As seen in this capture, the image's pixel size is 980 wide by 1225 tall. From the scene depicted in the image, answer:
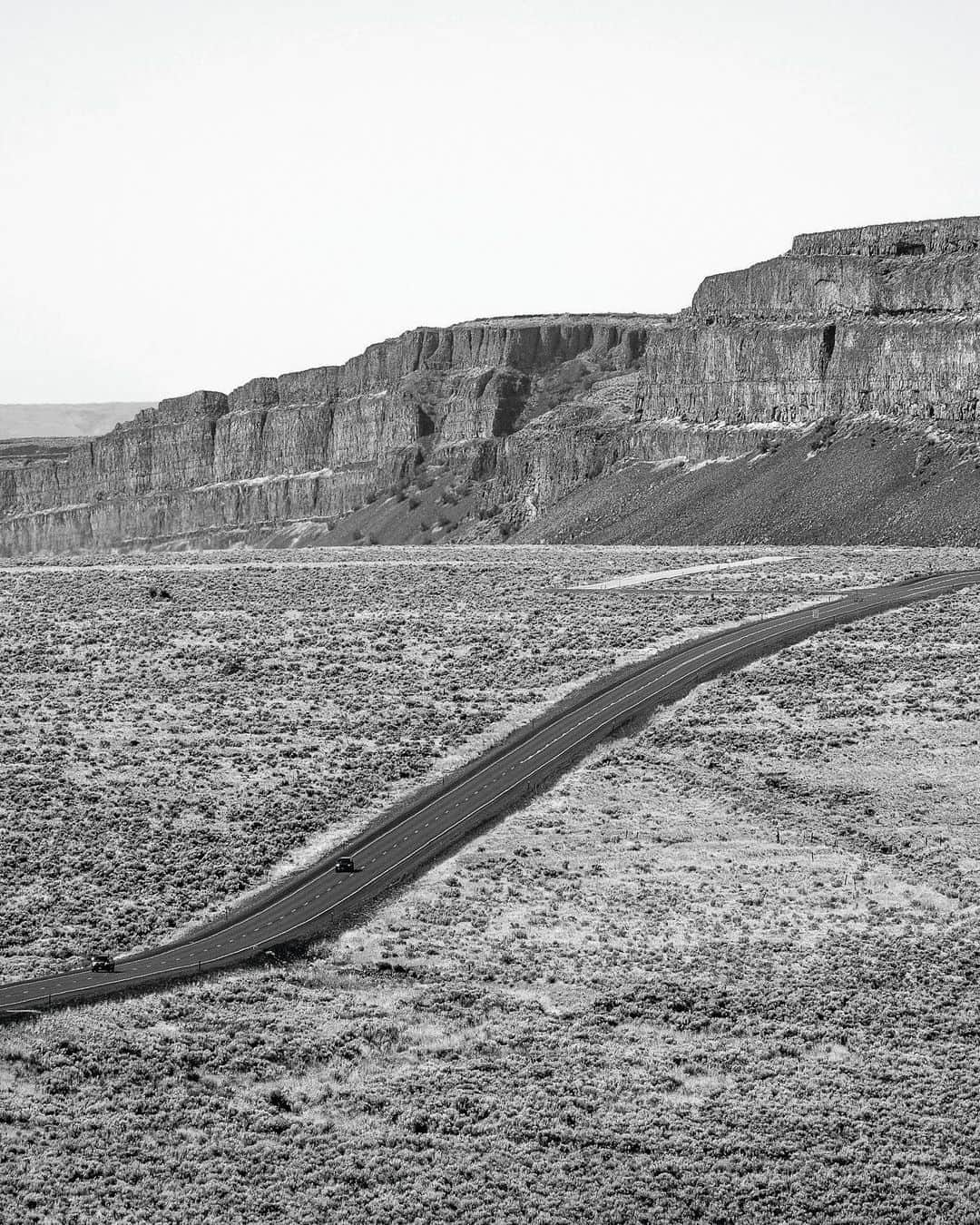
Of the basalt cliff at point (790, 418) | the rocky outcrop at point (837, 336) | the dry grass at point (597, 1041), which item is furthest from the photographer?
the rocky outcrop at point (837, 336)

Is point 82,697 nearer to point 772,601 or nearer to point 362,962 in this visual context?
point 362,962

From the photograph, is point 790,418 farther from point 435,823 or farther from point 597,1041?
point 597,1041

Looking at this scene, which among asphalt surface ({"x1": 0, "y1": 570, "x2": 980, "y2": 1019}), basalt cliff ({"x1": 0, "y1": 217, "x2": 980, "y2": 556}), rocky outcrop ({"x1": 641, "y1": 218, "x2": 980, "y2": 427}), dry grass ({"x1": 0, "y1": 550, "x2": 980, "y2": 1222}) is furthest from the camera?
rocky outcrop ({"x1": 641, "y1": 218, "x2": 980, "y2": 427})

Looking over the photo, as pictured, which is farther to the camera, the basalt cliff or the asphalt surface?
the basalt cliff

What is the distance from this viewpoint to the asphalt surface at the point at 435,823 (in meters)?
35.9

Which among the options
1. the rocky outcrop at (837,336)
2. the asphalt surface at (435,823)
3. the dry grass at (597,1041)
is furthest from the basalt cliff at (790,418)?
the dry grass at (597,1041)

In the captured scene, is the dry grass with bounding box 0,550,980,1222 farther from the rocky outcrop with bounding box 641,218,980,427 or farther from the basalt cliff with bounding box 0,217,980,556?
the rocky outcrop with bounding box 641,218,980,427

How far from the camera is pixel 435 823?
157 feet

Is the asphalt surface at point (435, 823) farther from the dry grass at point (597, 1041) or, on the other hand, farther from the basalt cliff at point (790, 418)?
the basalt cliff at point (790, 418)

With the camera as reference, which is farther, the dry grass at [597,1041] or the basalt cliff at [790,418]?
the basalt cliff at [790,418]

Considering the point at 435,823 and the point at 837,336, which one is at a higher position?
the point at 837,336

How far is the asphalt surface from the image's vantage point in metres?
35.9

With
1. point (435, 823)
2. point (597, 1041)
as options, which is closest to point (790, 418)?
point (435, 823)

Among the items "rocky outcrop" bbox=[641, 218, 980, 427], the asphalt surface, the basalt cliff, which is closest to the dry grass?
the asphalt surface
